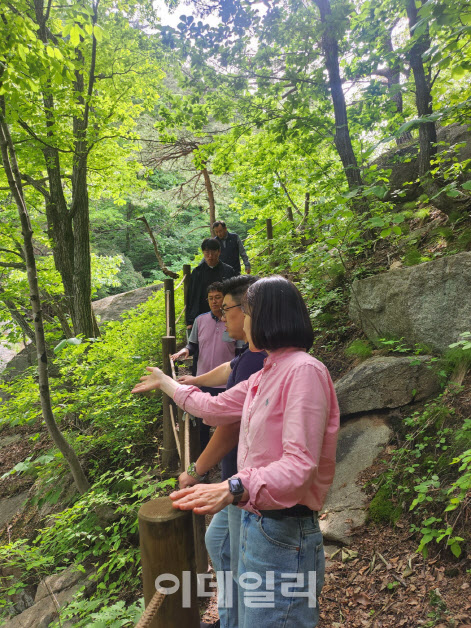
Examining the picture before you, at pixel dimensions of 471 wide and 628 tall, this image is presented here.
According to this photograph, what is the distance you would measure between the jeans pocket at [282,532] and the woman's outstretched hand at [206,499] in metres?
0.22

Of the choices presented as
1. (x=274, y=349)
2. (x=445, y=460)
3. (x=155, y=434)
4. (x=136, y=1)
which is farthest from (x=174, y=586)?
(x=136, y=1)

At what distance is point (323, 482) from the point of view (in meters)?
1.20

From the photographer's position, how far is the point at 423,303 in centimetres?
372

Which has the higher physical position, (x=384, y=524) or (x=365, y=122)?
(x=365, y=122)

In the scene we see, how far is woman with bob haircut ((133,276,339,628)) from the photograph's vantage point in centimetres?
102

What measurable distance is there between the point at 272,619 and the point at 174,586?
0.32 metres

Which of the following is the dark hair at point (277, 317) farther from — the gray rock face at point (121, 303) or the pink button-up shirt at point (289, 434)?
the gray rock face at point (121, 303)

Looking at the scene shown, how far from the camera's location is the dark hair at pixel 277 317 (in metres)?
1.26

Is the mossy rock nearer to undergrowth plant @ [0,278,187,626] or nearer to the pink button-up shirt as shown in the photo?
undergrowth plant @ [0,278,187,626]

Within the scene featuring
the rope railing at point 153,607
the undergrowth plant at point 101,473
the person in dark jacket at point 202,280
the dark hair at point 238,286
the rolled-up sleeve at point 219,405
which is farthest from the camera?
the person in dark jacket at point 202,280

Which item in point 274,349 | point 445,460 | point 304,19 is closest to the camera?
point 274,349

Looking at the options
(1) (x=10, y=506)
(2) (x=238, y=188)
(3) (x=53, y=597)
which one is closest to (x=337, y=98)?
(2) (x=238, y=188)

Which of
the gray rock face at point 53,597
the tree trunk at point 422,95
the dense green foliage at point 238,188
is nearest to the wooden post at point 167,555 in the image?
the dense green foliage at point 238,188

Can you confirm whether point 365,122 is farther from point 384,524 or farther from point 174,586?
point 174,586
